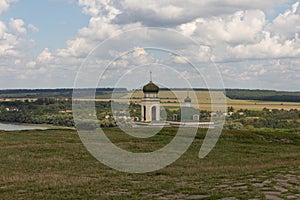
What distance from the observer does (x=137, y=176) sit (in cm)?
1845

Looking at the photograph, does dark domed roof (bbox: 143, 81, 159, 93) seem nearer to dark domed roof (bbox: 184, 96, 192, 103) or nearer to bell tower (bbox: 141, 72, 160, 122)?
bell tower (bbox: 141, 72, 160, 122)

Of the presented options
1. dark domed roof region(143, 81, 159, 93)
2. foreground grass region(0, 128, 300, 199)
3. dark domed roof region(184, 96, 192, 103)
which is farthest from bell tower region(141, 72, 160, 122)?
foreground grass region(0, 128, 300, 199)

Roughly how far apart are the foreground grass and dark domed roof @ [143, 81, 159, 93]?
22508 millimetres

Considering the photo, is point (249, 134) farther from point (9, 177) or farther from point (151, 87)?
point (9, 177)

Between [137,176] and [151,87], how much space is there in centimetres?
3641

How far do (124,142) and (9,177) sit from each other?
15842mm

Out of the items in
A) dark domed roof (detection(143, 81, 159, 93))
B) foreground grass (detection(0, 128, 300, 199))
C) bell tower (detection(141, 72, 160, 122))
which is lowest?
foreground grass (detection(0, 128, 300, 199))

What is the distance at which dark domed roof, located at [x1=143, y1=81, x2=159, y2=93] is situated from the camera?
5416cm

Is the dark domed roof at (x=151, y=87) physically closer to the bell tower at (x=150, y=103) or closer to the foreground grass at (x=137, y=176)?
the bell tower at (x=150, y=103)

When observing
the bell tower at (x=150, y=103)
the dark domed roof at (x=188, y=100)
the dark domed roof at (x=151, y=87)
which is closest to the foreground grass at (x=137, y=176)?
the bell tower at (x=150, y=103)

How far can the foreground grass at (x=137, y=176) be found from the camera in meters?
14.0

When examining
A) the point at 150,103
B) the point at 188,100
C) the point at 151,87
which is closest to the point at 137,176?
the point at 150,103

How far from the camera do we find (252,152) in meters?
30.0

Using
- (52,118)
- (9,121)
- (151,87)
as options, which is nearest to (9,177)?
(151,87)
